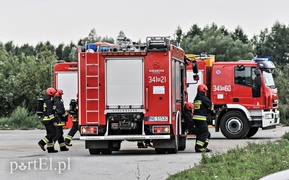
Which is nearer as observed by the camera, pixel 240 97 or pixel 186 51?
pixel 240 97

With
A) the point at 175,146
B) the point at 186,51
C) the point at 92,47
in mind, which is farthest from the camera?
the point at 186,51

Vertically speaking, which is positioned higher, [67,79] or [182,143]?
[67,79]

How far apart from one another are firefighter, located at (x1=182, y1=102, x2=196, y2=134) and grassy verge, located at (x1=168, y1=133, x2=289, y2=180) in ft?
12.8

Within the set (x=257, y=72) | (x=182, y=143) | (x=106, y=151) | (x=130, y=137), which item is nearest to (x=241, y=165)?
(x=130, y=137)

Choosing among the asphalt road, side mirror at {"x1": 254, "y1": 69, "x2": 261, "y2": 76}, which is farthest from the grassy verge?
side mirror at {"x1": 254, "y1": 69, "x2": 261, "y2": 76}

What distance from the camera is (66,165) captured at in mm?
17766

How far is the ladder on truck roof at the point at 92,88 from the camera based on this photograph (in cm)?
2028

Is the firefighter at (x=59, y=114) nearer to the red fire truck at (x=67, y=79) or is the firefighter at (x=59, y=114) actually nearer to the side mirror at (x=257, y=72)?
the red fire truck at (x=67, y=79)

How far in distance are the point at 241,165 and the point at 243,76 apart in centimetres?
1298

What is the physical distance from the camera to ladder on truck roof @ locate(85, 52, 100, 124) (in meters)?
20.3

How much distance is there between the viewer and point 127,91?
66.6ft

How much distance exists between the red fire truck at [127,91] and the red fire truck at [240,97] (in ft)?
24.8

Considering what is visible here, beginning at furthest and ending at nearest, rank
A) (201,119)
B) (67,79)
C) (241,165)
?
(67,79) → (201,119) → (241,165)

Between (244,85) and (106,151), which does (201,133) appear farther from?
(244,85)
